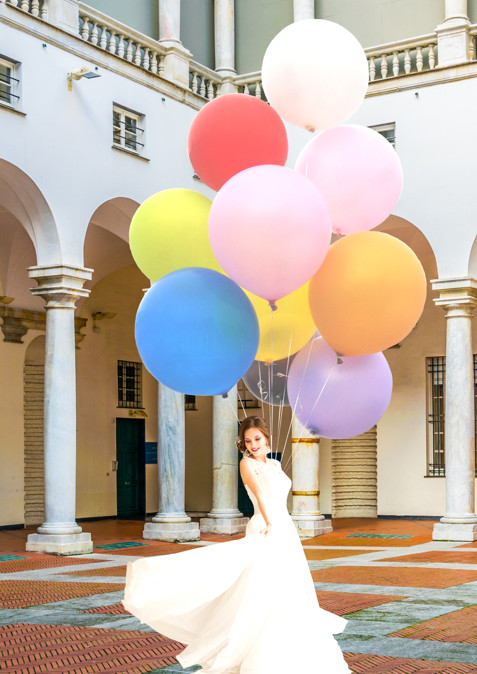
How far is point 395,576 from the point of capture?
456 inches

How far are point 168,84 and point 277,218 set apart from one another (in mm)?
11571

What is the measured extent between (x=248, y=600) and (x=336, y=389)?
164 centimetres

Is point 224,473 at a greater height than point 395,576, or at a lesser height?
greater

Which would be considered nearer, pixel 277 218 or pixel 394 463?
pixel 277 218

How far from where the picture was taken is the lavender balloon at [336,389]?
6.76 metres

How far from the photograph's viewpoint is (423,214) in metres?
16.7

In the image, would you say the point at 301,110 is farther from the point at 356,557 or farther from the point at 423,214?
the point at 423,214

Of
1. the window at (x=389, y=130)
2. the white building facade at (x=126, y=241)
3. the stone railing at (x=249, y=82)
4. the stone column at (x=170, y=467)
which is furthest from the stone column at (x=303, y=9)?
the stone column at (x=170, y=467)

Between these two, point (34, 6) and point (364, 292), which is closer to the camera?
point (364, 292)

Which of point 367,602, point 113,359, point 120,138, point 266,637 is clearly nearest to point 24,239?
point 120,138

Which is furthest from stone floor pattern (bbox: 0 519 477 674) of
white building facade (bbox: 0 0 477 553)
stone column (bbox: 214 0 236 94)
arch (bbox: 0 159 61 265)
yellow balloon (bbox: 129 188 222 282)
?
stone column (bbox: 214 0 236 94)

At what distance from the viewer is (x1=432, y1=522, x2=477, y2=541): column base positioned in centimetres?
1595

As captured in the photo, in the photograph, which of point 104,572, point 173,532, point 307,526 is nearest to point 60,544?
point 104,572

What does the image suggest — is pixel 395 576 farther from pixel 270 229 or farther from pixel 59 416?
pixel 270 229
